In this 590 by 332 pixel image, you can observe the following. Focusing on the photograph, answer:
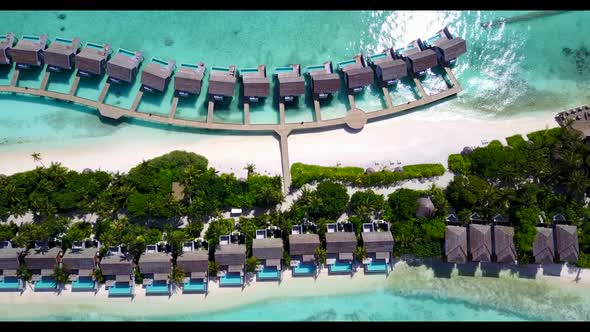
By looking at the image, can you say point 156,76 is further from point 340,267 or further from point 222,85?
point 340,267

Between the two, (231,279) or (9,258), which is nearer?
(9,258)

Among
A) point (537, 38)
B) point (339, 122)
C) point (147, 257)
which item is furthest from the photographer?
point (537, 38)

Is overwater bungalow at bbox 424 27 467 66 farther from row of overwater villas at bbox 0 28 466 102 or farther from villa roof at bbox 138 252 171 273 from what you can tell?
villa roof at bbox 138 252 171 273

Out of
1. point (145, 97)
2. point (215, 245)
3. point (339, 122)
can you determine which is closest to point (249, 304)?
point (215, 245)

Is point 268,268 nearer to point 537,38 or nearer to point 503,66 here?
point 503,66

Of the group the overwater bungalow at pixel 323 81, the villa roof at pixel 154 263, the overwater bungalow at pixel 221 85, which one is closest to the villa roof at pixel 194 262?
the villa roof at pixel 154 263

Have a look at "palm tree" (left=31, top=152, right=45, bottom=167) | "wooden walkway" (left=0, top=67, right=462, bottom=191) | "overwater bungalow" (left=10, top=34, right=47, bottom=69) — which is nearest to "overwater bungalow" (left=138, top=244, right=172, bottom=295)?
"wooden walkway" (left=0, top=67, right=462, bottom=191)

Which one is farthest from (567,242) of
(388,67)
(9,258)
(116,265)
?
(9,258)

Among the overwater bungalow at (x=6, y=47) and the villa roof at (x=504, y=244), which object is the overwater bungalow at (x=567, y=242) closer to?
the villa roof at (x=504, y=244)
